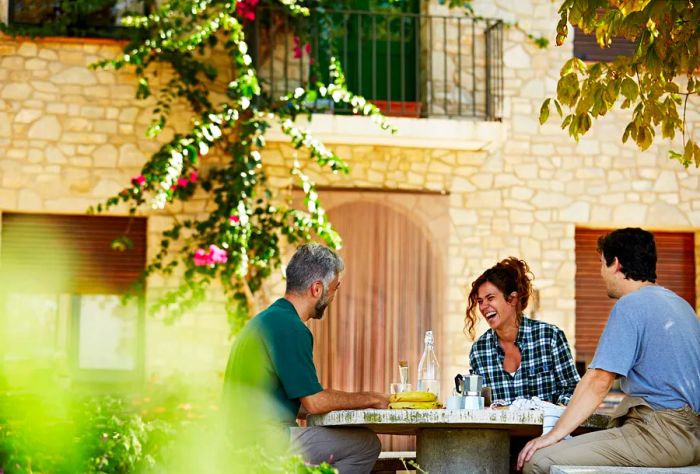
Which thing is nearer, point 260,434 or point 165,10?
point 260,434

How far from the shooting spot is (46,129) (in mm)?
10609

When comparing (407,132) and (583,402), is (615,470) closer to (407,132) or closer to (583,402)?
(583,402)

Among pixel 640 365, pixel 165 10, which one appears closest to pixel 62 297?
pixel 165 10

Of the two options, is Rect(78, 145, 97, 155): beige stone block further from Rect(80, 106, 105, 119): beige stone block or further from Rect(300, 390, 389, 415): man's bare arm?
Rect(300, 390, 389, 415): man's bare arm

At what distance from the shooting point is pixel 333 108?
35.5ft

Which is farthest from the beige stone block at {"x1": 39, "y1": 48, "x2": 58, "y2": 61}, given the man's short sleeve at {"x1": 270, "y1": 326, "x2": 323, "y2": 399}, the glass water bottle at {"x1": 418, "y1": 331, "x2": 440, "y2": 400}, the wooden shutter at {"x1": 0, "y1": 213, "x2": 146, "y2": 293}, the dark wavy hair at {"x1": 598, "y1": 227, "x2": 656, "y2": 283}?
the dark wavy hair at {"x1": 598, "y1": 227, "x2": 656, "y2": 283}

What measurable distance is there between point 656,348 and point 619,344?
154 mm

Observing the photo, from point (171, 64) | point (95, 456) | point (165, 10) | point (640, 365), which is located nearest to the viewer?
point (95, 456)

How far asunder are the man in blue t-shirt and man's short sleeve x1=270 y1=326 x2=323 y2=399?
0.92 metres

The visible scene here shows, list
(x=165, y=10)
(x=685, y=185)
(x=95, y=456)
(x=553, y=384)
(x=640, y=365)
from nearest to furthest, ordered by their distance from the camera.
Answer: (x=95, y=456) → (x=640, y=365) → (x=553, y=384) → (x=165, y=10) → (x=685, y=185)

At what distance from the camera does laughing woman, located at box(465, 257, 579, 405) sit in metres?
6.05

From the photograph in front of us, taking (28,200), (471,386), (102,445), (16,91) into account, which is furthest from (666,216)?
(102,445)

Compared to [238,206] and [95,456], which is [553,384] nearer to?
[95,456]

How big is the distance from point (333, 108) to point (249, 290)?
1.76 metres
